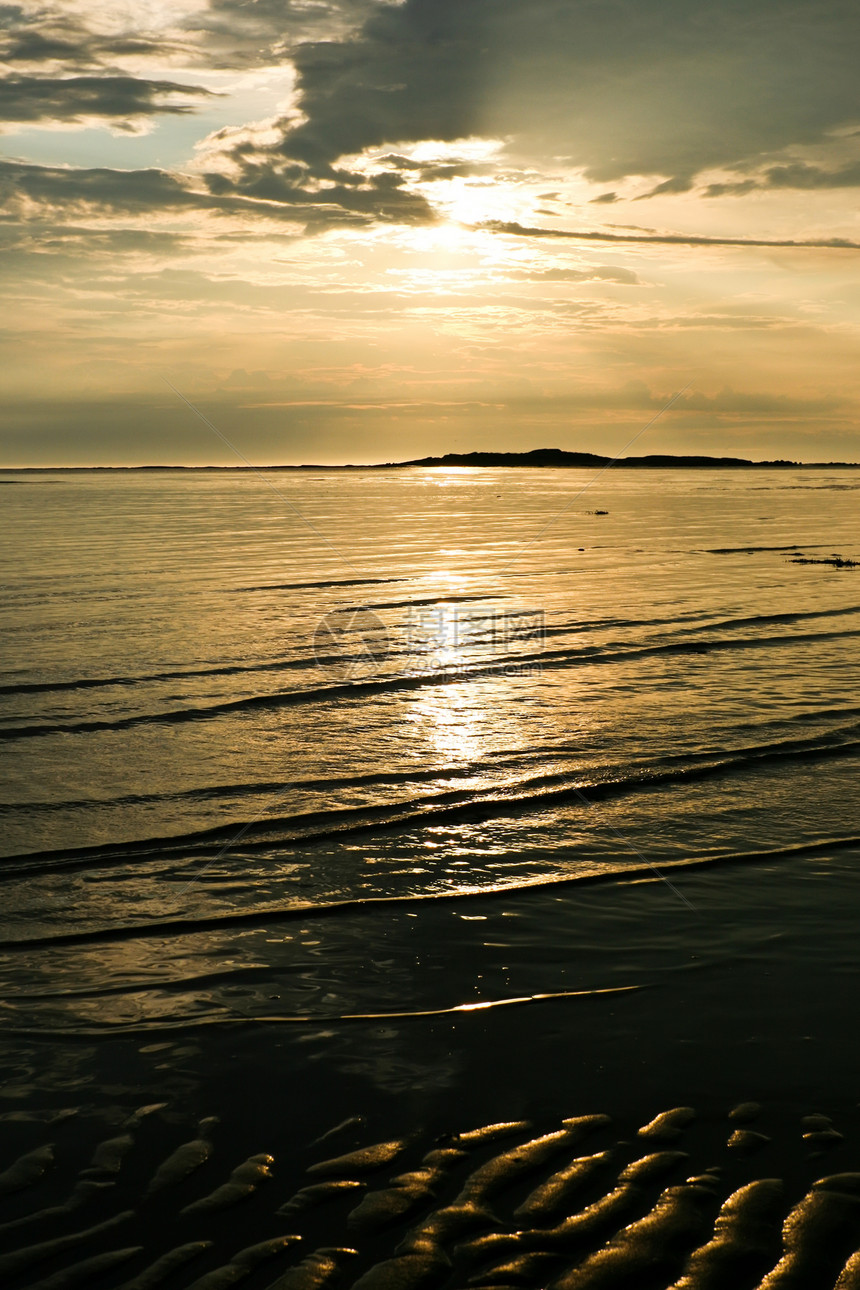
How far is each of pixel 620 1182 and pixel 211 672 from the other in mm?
13452

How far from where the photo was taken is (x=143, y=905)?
8.26 m

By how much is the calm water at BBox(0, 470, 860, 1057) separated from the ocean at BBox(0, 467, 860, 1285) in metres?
0.05

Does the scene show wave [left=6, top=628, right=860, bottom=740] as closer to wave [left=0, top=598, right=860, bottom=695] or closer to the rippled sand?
wave [left=0, top=598, right=860, bottom=695]

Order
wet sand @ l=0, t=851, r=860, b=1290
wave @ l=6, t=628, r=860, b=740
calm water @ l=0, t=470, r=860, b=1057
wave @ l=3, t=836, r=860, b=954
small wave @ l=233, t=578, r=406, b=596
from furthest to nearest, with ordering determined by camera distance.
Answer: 1. small wave @ l=233, t=578, r=406, b=596
2. wave @ l=6, t=628, r=860, b=740
3. wave @ l=3, t=836, r=860, b=954
4. calm water @ l=0, t=470, r=860, b=1057
5. wet sand @ l=0, t=851, r=860, b=1290

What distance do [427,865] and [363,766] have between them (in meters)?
3.17

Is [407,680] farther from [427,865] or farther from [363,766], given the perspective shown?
[427,865]

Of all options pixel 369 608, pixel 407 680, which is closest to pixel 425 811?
pixel 407 680

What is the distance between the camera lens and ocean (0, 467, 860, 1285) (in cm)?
582

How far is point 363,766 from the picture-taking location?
12117 mm

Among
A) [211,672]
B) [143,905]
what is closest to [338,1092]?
[143,905]

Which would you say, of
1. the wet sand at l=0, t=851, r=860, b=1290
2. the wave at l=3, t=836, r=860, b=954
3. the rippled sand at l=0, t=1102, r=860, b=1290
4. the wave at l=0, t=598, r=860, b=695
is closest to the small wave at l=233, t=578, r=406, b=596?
the wave at l=0, t=598, r=860, b=695

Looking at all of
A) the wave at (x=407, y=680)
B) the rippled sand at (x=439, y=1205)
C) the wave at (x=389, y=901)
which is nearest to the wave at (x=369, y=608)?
the wave at (x=407, y=680)

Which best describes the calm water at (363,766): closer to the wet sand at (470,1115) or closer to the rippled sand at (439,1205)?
the wet sand at (470,1115)

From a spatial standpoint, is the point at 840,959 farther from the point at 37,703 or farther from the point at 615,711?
the point at 37,703
